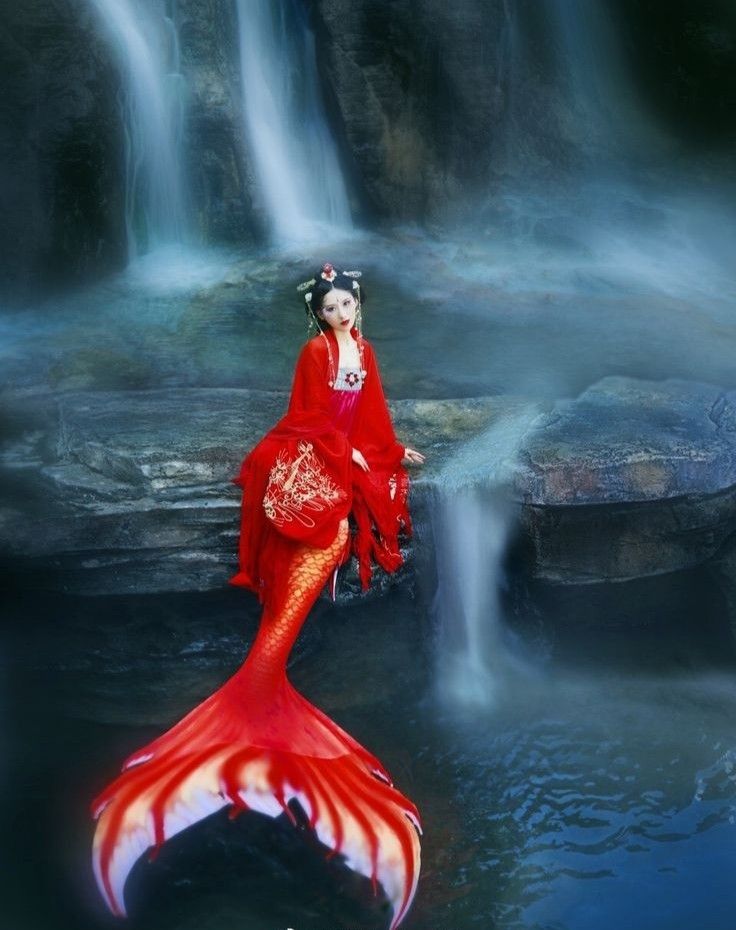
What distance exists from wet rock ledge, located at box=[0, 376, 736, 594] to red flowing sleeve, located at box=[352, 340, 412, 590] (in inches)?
12.3

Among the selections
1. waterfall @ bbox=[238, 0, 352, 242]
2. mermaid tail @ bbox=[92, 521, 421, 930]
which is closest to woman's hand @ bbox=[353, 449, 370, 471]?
mermaid tail @ bbox=[92, 521, 421, 930]

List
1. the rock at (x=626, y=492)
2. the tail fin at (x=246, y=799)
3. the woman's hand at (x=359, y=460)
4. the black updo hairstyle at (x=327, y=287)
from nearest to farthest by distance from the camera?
the tail fin at (x=246, y=799) → the black updo hairstyle at (x=327, y=287) → the woman's hand at (x=359, y=460) → the rock at (x=626, y=492)

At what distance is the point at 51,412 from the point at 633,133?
20.3 feet

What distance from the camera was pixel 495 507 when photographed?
448cm

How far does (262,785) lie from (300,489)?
105cm

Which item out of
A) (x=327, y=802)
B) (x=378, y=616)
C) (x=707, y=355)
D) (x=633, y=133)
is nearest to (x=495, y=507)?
(x=378, y=616)

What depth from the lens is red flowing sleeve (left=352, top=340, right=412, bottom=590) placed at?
391 cm

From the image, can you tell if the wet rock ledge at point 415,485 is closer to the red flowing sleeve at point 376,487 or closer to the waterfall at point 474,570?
the waterfall at point 474,570

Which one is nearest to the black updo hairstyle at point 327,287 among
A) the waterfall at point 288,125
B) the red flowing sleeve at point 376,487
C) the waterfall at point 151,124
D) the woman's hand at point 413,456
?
the red flowing sleeve at point 376,487

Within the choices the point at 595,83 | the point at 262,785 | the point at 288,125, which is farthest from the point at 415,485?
the point at 595,83

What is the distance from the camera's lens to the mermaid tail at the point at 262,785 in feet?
10.9

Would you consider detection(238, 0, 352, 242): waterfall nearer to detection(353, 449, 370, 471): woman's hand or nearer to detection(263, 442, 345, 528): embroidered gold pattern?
detection(353, 449, 370, 471): woman's hand

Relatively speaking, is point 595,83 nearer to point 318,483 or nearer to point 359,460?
point 359,460

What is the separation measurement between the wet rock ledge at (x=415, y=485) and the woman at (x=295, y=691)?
442mm
